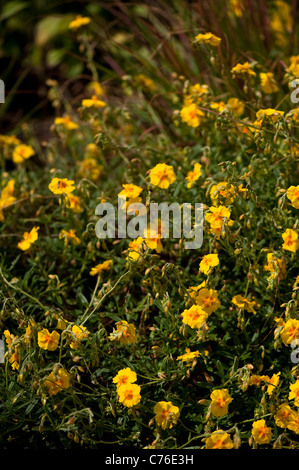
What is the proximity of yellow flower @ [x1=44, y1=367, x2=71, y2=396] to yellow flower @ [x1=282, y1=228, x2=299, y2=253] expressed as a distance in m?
0.98

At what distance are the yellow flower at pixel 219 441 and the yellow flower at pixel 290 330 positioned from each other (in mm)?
421

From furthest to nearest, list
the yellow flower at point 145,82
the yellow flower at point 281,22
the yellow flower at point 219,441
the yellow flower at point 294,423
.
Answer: the yellow flower at point 281,22, the yellow flower at point 145,82, the yellow flower at point 294,423, the yellow flower at point 219,441

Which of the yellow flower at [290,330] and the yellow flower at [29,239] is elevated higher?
the yellow flower at [29,239]

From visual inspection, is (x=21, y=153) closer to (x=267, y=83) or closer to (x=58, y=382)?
(x=267, y=83)

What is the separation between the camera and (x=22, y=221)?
3.22m

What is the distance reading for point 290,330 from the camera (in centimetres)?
214

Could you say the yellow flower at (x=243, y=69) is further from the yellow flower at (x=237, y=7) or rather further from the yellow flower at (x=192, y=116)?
the yellow flower at (x=237, y=7)

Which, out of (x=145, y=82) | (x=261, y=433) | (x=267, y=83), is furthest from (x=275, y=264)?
(x=145, y=82)

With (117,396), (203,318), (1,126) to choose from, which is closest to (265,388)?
(203,318)

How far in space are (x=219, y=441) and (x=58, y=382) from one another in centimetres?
62

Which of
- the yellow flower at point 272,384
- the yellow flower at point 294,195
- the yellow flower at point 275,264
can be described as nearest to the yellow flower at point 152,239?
the yellow flower at point 275,264

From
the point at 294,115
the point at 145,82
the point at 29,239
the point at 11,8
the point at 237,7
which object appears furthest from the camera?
the point at 11,8

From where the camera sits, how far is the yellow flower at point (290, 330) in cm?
213
